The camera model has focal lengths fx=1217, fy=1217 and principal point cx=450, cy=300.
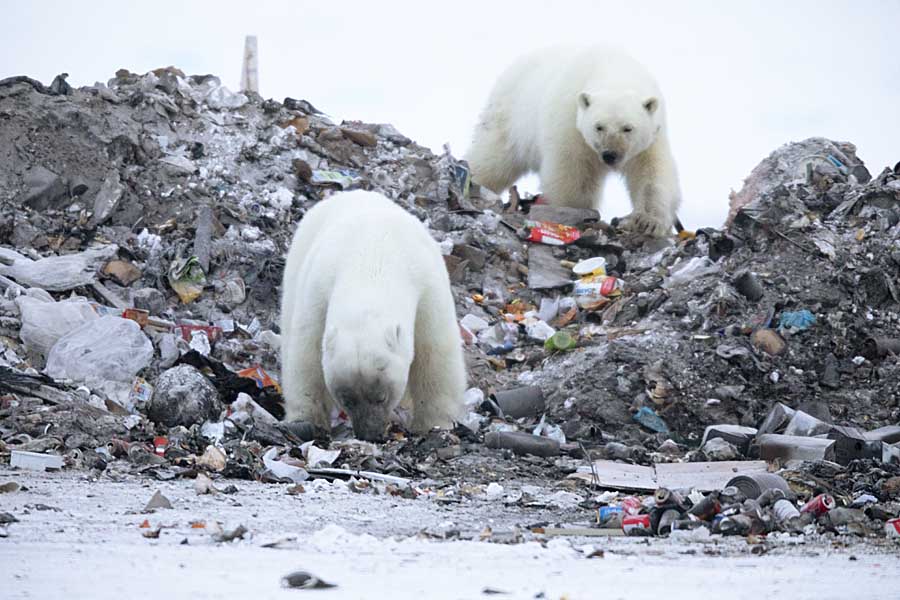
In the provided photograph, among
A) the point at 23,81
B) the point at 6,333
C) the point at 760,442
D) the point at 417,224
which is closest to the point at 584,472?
the point at 760,442

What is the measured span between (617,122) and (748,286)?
2.77 m

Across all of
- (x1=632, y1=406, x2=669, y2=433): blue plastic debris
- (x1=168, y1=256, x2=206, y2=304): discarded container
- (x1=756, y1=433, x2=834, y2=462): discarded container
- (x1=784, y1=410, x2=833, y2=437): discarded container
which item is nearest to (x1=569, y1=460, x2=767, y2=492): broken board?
(x1=756, y1=433, x2=834, y2=462): discarded container

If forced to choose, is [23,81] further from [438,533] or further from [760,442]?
[438,533]

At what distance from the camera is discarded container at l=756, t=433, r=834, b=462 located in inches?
257

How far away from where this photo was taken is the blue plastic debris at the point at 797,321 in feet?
28.6

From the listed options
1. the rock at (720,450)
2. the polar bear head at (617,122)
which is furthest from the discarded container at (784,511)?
the polar bear head at (617,122)

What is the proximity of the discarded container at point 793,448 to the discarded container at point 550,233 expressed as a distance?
17.3 ft

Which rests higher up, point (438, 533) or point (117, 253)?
point (117, 253)

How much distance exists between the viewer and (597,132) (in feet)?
37.4

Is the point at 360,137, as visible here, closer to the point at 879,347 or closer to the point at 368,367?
the point at 879,347

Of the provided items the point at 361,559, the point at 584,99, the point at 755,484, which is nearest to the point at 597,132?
the point at 584,99

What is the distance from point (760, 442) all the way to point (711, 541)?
2677 mm

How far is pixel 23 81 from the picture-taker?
38.1ft

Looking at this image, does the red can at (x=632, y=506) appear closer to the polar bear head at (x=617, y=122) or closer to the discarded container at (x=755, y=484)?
the discarded container at (x=755, y=484)
